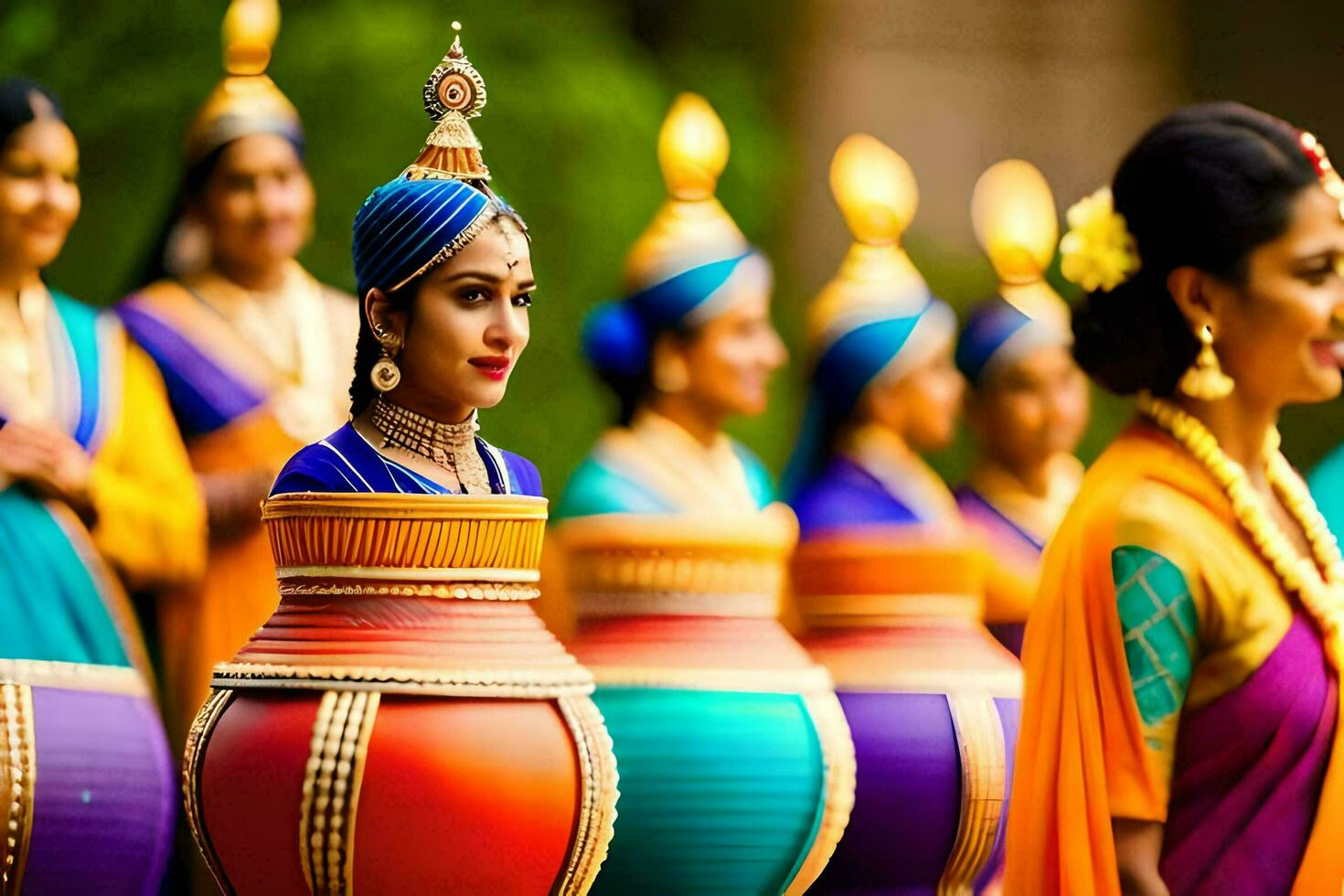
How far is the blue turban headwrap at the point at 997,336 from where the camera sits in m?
5.60

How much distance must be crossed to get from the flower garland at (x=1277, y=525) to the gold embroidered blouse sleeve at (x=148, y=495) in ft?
6.60

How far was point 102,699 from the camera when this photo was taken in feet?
13.5

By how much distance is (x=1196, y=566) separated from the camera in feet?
10.6

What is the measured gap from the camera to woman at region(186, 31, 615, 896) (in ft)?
10.5

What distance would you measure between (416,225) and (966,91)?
3.95 m

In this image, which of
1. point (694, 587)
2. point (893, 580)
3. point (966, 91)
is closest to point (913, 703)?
point (893, 580)

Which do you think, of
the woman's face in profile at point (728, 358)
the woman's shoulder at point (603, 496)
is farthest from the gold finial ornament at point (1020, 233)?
the woman's shoulder at point (603, 496)

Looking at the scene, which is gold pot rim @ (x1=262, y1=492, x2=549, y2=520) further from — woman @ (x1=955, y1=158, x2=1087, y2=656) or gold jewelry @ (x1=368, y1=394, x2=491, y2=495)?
woman @ (x1=955, y1=158, x2=1087, y2=656)

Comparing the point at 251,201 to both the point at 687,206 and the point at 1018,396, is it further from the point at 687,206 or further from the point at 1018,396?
the point at 1018,396

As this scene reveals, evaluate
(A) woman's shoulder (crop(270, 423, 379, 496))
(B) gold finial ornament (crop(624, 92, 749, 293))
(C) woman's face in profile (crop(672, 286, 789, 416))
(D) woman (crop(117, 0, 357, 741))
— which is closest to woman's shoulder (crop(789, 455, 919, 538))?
(C) woman's face in profile (crop(672, 286, 789, 416))

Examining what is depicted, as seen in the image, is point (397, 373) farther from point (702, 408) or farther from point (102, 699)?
point (702, 408)

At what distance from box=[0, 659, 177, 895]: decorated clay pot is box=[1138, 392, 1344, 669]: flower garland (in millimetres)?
1847

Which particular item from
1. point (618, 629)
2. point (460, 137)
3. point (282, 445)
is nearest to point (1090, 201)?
point (460, 137)

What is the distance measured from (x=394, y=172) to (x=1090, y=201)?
2.94 meters
